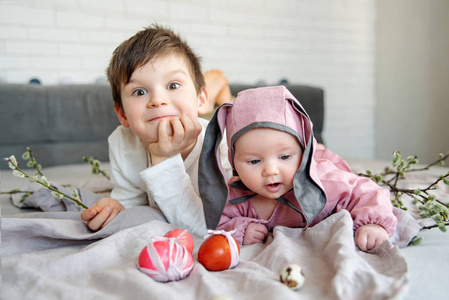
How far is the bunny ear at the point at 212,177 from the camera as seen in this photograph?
0.96 m

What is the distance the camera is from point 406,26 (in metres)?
3.04

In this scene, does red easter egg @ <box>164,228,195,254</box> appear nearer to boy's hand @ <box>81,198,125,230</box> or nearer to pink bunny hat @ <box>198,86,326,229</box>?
pink bunny hat @ <box>198,86,326,229</box>

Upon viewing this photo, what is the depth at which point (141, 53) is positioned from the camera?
1.08 m

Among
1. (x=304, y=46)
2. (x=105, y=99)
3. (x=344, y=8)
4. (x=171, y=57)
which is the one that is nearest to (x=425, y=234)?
(x=171, y=57)

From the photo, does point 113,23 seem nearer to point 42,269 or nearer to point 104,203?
point 104,203

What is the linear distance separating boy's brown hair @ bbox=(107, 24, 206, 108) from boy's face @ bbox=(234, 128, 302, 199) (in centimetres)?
37

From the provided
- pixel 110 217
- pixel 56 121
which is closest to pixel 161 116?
pixel 110 217

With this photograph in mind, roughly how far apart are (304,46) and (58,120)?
6.42 feet

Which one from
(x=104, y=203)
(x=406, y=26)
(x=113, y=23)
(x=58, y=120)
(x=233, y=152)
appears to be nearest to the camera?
(x=233, y=152)

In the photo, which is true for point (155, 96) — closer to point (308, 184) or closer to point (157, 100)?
point (157, 100)

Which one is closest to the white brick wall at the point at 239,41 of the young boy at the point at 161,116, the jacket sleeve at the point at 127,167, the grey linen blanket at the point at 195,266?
the jacket sleeve at the point at 127,167

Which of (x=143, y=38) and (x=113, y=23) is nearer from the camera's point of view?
(x=143, y=38)

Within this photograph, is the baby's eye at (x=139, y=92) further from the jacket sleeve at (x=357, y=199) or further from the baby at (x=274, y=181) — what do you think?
the jacket sleeve at (x=357, y=199)

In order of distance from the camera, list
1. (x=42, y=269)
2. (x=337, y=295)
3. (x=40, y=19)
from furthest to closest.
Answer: (x=40, y=19) < (x=42, y=269) < (x=337, y=295)
